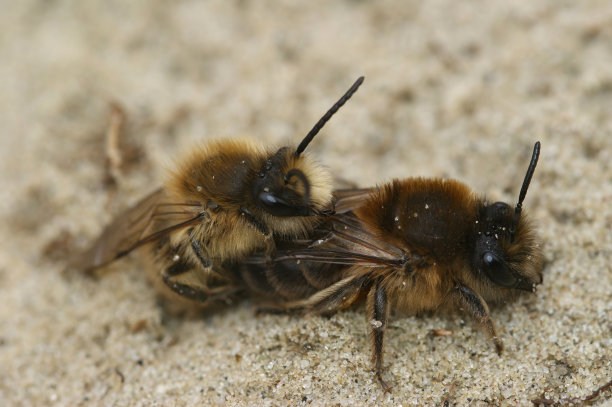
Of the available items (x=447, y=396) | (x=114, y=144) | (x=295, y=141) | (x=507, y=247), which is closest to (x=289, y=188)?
(x=507, y=247)

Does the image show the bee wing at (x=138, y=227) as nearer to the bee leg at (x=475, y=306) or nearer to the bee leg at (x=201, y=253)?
the bee leg at (x=201, y=253)

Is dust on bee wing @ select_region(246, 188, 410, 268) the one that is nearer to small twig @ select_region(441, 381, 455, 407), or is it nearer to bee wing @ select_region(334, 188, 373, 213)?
bee wing @ select_region(334, 188, 373, 213)

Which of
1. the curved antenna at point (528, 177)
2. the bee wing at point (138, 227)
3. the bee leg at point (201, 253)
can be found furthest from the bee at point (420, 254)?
the bee wing at point (138, 227)

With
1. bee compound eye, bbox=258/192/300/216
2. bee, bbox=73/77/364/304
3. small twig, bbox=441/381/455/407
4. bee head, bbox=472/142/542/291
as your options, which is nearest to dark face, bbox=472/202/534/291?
bee head, bbox=472/142/542/291

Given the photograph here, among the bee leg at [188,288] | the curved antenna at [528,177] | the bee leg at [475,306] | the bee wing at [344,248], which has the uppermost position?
the curved antenna at [528,177]

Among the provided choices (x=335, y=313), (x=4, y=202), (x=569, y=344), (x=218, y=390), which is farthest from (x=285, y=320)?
(x=4, y=202)

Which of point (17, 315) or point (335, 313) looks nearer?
point (335, 313)

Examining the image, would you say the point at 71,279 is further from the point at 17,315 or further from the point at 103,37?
the point at 103,37
